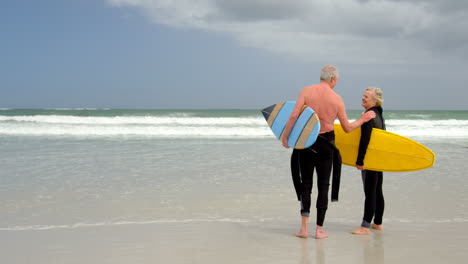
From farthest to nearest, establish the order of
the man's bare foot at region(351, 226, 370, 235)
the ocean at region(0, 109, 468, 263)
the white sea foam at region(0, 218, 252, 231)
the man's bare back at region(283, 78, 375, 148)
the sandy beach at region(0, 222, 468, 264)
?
1. the ocean at region(0, 109, 468, 263)
2. the white sea foam at region(0, 218, 252, 231)
3. the man's bare foot at region(351, 226, 370, 235)
4. the man's bare back at region(283, 78, 375, 148)
5. the sandy beach at region(0, 222, 468, 264)

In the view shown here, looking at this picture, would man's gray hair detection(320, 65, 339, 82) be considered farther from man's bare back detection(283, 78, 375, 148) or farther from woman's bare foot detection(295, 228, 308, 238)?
woman's bare foot detection(295, 228, 308, 238)

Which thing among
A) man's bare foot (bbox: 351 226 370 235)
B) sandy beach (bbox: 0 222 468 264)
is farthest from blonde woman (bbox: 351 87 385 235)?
sandy beach (bbox: 0 222 468 264)

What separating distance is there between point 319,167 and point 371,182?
0.61 meters

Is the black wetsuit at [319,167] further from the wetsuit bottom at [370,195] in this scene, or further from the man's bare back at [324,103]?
the wetsuit bottom at [370,195]

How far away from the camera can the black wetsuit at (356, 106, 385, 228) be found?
11.1 ft

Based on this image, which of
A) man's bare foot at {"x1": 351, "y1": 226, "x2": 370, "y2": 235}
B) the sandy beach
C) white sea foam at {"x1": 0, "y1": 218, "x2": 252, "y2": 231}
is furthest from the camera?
white sea foam at {"x1": 0, "y1": 218, "x2": 252, "y2": 231}

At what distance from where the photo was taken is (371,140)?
3623 millimetres

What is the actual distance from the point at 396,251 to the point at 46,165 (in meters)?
6.36

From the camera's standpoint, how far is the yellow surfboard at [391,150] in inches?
142

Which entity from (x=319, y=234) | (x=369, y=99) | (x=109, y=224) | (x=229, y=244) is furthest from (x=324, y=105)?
(x=109, y=224)

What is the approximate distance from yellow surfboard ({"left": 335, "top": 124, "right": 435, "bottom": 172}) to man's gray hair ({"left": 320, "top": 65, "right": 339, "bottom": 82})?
0.74 m

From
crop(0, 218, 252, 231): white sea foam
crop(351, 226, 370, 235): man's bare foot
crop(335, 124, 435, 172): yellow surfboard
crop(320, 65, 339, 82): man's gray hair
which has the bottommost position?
crop(0, 218, 252, 231): white sea foam

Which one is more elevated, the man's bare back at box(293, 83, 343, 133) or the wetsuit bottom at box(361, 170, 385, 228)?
the man's bare back at box(293, 83, 343, 133)

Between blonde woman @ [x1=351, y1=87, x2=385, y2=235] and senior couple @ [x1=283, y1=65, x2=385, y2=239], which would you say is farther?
blonde woman @ [x1=351, y1=87, x2=385, y2=235]
